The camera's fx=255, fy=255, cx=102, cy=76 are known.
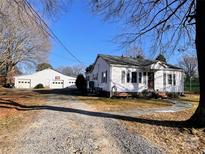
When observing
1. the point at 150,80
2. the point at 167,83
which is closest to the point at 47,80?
the point at 150,80

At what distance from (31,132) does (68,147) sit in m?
2.22

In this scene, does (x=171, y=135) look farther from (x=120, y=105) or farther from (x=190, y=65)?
(x=190, y=65)

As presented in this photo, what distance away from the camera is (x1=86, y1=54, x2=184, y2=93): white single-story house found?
25.1 metres

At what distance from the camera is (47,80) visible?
197 feet

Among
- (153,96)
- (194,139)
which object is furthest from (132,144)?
(153,96)

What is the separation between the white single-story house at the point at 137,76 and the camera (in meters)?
25.1

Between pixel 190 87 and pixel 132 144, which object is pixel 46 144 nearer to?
pixel 132 144

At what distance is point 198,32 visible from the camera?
9.23 meters

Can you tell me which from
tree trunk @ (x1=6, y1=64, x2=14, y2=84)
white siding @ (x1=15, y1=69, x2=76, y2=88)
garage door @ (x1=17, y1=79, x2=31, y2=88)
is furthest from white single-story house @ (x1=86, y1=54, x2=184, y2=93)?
garage door @ (x1=17, y1=79, x2=31, y2=88)

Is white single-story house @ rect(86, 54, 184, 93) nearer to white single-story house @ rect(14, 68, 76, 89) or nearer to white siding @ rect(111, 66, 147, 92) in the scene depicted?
white siding @ rect(111, 66, 147, 92)

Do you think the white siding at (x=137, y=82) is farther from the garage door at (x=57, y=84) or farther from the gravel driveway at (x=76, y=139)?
the garage door at (x=57, y=84)

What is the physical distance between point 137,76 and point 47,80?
3777 cm

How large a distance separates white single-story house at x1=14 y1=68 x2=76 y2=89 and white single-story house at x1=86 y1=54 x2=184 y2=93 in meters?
31.1

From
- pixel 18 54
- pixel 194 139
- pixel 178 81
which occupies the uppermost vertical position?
pixel 18 54
